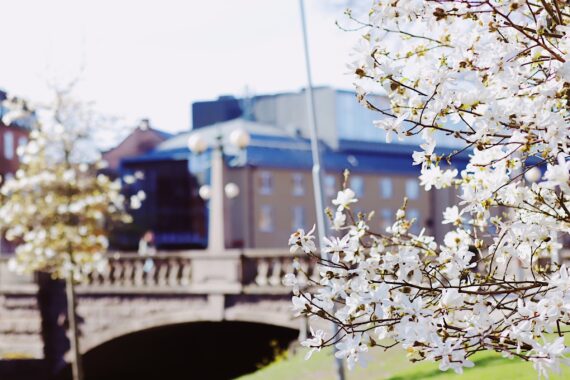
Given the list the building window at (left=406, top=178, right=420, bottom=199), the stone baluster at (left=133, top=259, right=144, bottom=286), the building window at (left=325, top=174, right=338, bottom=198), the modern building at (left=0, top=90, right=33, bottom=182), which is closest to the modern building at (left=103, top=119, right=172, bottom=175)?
the modern building at (left=0, top=90, right=33, bottom=182)

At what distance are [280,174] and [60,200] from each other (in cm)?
3332

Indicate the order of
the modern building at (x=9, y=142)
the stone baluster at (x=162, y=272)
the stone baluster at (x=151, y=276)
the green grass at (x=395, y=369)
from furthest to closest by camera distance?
1. the modern building at (x=9, y=142)
2. the stone baluster at (x=151, y=276)
3. the stone baluster at (x=162, y=272)
4. the green grass at (x=395, y=369)

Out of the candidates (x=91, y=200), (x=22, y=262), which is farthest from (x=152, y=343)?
(x=91, y=200)

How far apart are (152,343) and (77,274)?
887cm

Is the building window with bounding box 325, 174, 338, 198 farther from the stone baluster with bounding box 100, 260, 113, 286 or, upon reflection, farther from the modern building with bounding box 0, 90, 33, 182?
the stone baluster with bounding box 100, 260, 113, 286

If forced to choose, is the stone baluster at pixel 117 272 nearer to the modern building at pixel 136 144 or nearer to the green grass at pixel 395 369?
the green grass at pixel 395 369

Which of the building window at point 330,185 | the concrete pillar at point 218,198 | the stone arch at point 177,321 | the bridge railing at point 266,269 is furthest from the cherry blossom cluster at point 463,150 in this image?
the building window at point 330,185

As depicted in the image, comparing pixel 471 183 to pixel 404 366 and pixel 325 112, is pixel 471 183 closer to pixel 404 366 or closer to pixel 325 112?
pixel 404 366

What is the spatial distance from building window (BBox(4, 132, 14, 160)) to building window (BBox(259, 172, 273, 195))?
15110mm

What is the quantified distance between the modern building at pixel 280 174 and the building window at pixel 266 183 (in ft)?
0.19

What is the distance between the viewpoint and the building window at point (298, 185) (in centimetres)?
5753

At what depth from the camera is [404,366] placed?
1711 cm

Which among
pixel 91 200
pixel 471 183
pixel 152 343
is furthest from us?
pixel 152 343

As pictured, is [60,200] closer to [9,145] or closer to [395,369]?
[395,369]
